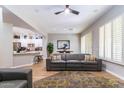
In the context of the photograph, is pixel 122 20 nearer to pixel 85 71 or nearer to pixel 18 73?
pixel 85 71

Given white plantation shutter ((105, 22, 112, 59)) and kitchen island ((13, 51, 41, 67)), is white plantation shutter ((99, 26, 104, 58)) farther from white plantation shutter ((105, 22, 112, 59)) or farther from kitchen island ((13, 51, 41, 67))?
kitchen island ((13, 51, 41, 67))

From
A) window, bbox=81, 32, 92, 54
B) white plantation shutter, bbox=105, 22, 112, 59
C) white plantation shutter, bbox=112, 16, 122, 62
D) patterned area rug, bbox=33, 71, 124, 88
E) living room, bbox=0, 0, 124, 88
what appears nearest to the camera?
patterned area rug, bbox=33, 71, 124, 88

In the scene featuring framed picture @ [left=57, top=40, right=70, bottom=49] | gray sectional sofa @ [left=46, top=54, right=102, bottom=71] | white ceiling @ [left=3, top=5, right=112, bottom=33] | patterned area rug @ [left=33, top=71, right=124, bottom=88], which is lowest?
patterned area rug @ [left=33, top=71, right=124, bottom=88]

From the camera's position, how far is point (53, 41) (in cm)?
1558

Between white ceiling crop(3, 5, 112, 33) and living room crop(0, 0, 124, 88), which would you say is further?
white ceiling crop(3, 5, 112, 33)

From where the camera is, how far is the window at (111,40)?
5641 millimetres

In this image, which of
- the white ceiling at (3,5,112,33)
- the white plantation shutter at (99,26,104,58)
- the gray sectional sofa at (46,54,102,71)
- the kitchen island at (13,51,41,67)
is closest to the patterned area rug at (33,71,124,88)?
the gray sectional sofa at (46,54,102,71)

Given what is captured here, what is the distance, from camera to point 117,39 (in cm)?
582

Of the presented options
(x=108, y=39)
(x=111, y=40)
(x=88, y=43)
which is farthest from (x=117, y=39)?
(x=88, y=43)

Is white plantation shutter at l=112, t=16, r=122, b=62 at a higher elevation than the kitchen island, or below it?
higher

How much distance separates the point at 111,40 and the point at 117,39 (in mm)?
695

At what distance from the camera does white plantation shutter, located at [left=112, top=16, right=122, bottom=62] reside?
5537 millimetres

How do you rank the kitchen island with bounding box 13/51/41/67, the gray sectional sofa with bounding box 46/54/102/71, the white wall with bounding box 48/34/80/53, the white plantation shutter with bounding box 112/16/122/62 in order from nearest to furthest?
1. the white plantation shutter with bounding box 112/16/122/62
2. the gray sectional sofa with bounding box 46/54/102/71
3. the kitchen island with bounding box 13/51/41/67
4. the white wall with bounding box 48/34/80/53
